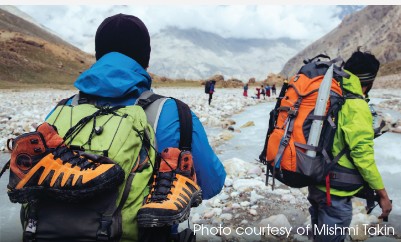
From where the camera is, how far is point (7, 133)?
32.1 feet

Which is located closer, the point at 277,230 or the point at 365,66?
the point at 365,66

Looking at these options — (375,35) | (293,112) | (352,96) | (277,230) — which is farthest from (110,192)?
(375,35)

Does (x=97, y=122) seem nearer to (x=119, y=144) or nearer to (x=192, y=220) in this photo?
(x=119, y=144)

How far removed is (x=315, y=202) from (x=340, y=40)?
184m

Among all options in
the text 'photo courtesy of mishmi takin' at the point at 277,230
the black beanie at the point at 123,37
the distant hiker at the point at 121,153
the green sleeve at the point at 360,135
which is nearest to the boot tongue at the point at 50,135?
the distant hiker at the point at 121,153

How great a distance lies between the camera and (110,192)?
156 cm

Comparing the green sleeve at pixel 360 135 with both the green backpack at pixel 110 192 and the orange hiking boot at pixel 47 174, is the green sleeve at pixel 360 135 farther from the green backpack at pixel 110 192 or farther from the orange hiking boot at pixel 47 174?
the orange hiking boot at pixel 47 174

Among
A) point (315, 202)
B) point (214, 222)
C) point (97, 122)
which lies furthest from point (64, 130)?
point (214, 222)

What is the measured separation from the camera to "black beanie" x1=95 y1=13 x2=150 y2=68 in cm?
210

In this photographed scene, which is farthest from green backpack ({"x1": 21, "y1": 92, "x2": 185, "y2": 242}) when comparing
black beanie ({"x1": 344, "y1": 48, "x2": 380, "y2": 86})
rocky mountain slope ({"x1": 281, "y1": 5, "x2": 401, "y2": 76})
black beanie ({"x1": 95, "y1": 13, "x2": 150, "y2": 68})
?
rocky mountain slope ({"x1": 281, "y1": 5, "x2": 401, "y2": 76})

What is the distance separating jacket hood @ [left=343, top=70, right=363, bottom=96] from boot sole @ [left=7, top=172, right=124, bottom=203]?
2.01 metres

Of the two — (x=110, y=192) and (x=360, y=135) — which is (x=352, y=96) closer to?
(x=360, y=135)

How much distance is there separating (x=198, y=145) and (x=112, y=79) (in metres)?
0.56

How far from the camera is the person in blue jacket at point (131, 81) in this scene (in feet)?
6.13
